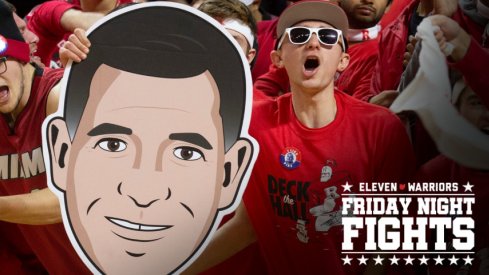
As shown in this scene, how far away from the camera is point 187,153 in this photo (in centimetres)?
290

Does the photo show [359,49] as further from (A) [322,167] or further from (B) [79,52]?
(B) [79,52]

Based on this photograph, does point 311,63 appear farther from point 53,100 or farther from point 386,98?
point 53,100

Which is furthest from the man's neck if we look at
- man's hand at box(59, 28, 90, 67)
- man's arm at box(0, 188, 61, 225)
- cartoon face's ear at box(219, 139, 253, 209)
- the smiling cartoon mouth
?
man's arm at box(0, 188, 61, 225)

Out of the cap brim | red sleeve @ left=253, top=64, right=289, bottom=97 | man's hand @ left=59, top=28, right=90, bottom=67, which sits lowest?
red sleeve @ left=253, top=64, right=289, bottom=97

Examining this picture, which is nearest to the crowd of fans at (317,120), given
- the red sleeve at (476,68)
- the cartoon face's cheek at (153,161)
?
the red sleeve at (476,68)

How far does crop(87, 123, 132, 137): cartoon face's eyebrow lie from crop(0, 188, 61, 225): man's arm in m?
0.28

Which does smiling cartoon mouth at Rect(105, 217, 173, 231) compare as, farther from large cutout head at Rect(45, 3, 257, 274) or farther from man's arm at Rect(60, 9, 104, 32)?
man's arm at Rect(60, 9, 104, 32)

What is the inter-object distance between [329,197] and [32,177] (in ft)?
3.58

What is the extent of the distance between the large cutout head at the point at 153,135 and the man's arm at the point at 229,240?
35 mm

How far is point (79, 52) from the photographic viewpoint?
2.87m

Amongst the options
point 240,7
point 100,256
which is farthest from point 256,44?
point 100,256

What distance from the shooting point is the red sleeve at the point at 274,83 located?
2.92m

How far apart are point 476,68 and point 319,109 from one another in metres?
0.54

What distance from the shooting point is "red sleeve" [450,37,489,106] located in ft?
8.87
